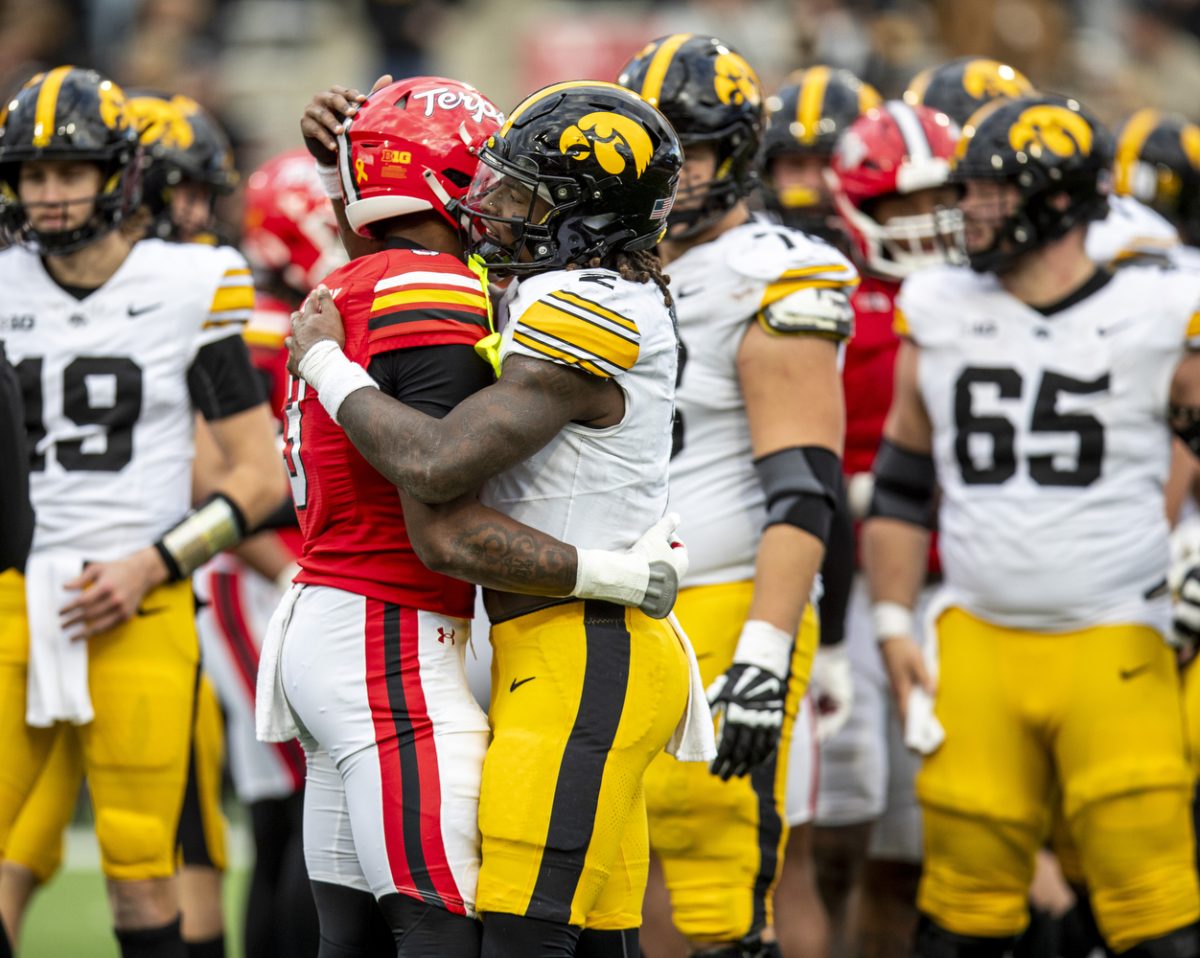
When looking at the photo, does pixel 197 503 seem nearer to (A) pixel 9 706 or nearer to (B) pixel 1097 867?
(A) pixel 9 706

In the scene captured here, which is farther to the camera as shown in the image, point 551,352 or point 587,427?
point 587,427

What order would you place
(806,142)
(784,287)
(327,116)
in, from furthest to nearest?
(806,142)
(784,287)
(327,116)

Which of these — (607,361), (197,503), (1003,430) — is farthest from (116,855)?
(1003,430)

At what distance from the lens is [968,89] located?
590cm

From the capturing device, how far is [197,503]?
5.19 m

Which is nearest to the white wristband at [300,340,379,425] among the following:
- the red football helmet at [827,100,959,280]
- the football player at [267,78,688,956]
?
the football player at [267,78,688,956]

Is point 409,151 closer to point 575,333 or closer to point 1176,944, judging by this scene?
point 575,333

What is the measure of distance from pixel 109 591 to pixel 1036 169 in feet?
7.86

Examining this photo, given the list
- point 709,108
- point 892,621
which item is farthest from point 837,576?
point 709,108

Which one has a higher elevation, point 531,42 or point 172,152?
point 172,152

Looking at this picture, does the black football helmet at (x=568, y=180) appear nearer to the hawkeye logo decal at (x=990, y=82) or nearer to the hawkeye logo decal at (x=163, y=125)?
the hawkeye logo decal at (x=163, y=125)

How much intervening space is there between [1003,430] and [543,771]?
1.90 meters

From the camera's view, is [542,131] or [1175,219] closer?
[542,131]

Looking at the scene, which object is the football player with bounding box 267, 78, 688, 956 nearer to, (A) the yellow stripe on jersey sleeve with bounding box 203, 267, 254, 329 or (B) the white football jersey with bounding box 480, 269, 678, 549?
(B) the white football jersey with bounding box 480, 269, 678, 549
